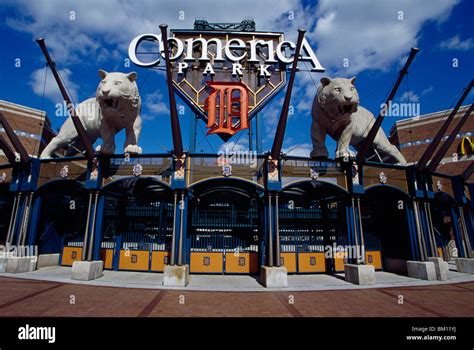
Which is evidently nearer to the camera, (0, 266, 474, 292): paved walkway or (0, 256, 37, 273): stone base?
(0, 266, 474, 292): paved walkway

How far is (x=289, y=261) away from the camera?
14945mm

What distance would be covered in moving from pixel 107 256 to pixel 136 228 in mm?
2236

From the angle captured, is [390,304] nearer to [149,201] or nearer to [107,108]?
[149,201]

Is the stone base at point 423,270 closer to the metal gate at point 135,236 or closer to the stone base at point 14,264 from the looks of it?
the metal gate at point 135,236

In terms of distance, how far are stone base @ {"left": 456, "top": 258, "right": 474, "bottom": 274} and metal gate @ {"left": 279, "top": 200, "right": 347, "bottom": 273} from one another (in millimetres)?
7502

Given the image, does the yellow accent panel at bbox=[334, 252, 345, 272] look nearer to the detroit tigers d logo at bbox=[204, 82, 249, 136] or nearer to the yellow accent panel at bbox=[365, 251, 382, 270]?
the yellow accent panel at bbox=[365, 251, 382, 270]

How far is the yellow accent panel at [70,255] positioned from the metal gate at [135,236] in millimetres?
2103

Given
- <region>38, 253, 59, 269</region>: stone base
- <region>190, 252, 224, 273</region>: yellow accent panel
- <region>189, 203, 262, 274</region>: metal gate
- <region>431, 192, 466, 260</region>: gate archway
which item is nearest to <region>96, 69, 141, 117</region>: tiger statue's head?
<region>189, 203, 262, 274</region>: metal gate

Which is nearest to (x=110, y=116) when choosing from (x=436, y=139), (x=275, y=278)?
(x=275, y=278)

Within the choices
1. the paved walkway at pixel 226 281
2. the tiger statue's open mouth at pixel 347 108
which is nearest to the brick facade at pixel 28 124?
the paved walkway at pixel 226 281

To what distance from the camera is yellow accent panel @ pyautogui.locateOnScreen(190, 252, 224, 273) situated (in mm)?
14523

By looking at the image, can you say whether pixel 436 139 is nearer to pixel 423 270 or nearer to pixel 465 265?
pixel 423 270
